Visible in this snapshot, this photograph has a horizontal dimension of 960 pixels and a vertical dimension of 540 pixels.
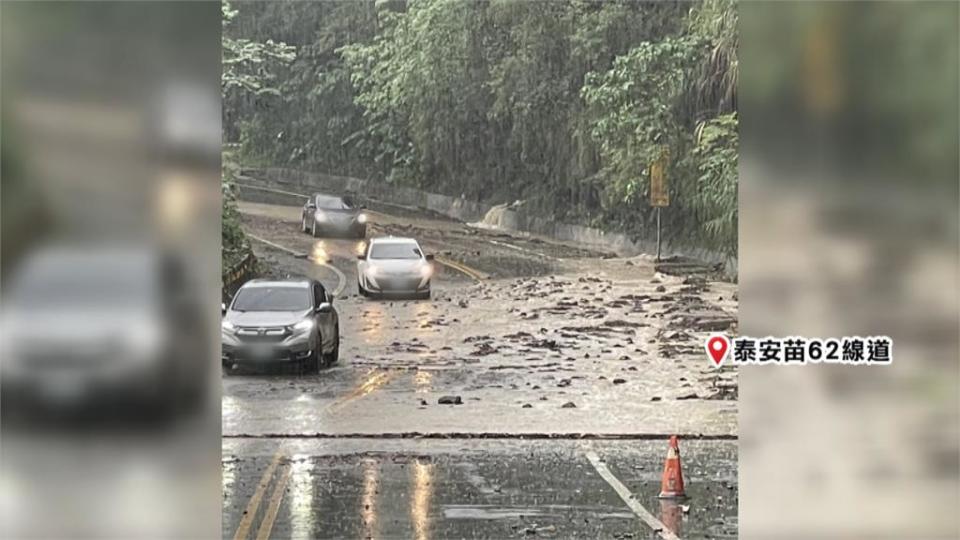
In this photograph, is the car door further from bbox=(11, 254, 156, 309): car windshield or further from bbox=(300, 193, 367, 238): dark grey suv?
bbox=(11, 254, 156, 309): car windshield

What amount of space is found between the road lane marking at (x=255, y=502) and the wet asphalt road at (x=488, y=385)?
19mm

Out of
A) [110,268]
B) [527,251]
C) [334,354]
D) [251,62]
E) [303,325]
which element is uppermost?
[251,62]

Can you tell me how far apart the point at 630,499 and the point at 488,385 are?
112cm

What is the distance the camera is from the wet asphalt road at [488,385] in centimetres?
875

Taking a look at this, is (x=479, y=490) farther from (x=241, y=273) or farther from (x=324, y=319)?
(x=241, y=273)

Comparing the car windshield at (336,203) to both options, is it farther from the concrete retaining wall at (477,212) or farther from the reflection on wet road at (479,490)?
the reflection on wet road at (479,490)

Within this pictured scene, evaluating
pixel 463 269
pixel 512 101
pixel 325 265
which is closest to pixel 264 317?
pixel 325 265

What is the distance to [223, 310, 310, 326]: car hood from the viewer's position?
28.8 feet

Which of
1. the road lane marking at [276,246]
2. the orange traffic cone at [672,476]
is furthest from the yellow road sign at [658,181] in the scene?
the road lane marking at [276,246]

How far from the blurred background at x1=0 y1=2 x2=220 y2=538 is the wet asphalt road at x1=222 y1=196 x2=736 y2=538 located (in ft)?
10.8

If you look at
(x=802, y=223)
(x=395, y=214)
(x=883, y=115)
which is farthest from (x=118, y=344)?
(x=395, y=214)

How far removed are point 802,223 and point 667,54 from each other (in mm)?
4055

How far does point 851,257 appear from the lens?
5312 mm

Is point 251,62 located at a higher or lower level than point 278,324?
higher
